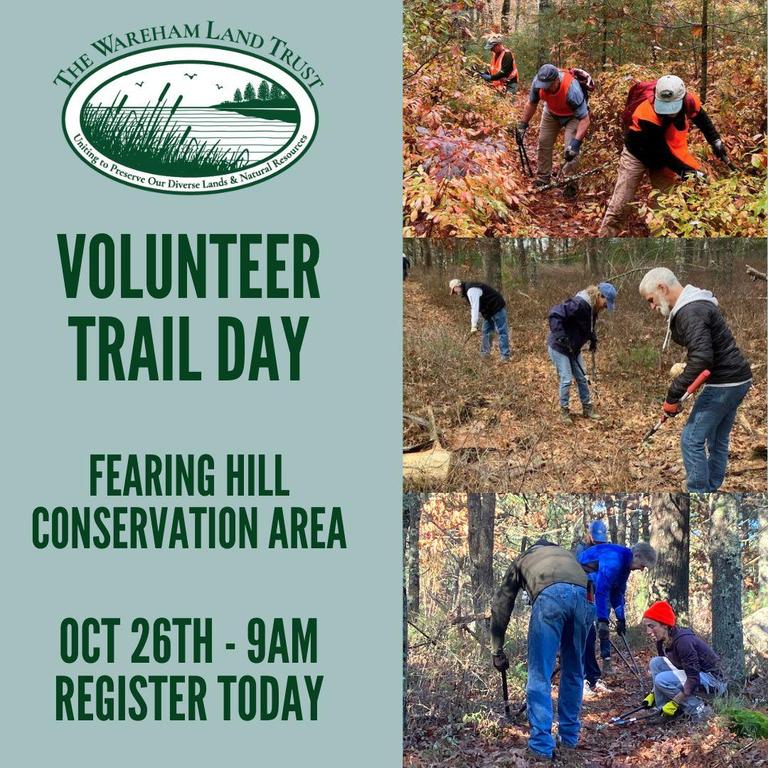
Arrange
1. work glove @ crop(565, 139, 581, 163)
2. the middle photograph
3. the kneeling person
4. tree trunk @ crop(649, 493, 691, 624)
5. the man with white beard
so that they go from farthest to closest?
tree trunk @ crop(649, 493, 691, 624)
work glove @ crop(565, 139, 581, 163)
the middle photograph
the kneeling person
the man with white beard

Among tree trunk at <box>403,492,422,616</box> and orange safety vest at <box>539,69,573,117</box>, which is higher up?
orange safety vest at <box>539,69,573,117</box>

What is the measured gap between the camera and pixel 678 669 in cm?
893

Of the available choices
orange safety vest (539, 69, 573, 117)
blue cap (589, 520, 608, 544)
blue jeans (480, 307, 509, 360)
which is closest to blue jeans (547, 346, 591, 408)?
blue jeans (480, 307, 509, 360)

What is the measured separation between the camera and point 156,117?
8039 millimetres

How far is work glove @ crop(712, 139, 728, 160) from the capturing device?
31.0 ft

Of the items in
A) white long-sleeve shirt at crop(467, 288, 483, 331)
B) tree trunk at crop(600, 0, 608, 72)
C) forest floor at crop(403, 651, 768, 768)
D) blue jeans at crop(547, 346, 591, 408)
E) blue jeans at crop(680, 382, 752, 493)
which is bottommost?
forest floor at crop(403, 651, 768, 768)

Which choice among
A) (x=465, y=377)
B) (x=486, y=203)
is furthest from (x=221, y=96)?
(x=465, y=377)

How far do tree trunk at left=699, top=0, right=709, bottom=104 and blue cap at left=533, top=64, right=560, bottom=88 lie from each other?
A: 143 centimetres

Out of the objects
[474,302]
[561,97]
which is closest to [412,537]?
[474,302]

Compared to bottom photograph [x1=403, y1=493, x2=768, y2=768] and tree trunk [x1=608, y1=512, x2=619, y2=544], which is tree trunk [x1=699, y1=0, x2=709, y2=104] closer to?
bottom photograph [x1=403, y1=493, x2=768, y2=768]

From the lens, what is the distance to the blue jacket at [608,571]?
9188 mm

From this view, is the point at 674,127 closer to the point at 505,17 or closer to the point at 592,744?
the point at 505,17

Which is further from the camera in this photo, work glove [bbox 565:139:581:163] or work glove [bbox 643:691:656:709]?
work glove [bbox 565:139:581:163]

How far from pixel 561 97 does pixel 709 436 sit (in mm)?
3610
